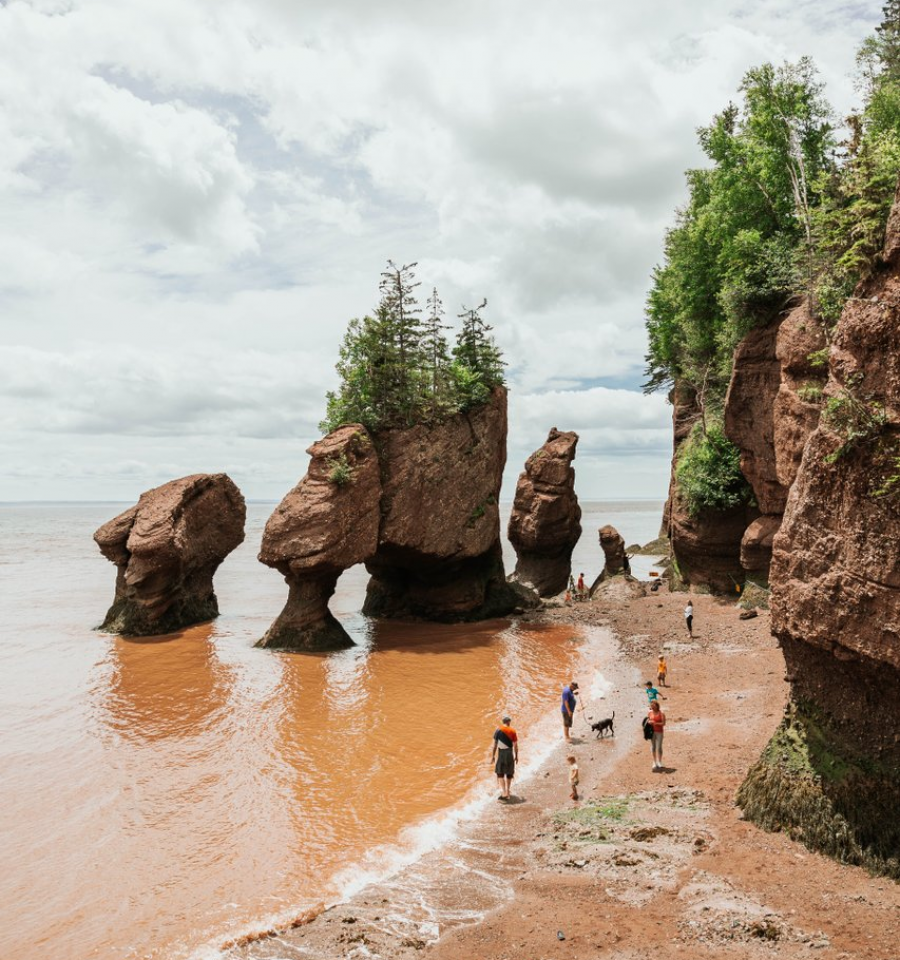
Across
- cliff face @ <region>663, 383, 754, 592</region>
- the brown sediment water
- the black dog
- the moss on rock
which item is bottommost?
the brown sediment water

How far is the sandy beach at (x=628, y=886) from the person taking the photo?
817cm

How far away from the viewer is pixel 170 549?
29.4 m

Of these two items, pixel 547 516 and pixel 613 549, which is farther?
pixel 547 516

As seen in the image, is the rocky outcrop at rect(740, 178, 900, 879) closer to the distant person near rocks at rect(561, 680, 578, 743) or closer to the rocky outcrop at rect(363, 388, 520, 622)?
the distant person near rocks at rect(561, 680, 578, 743)

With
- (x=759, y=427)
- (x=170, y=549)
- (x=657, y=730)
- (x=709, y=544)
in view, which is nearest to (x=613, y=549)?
(x=709, y=544)

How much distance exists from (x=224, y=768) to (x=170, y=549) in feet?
53.0

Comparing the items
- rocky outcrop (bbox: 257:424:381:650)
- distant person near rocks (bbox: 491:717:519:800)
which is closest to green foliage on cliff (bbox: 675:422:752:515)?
rocky outcrop (bbox: 257:424:381:650)

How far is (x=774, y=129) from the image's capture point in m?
27.5

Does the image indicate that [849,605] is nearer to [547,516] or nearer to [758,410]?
[758,410]

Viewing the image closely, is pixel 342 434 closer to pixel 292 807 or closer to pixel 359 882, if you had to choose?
pixel 292 807

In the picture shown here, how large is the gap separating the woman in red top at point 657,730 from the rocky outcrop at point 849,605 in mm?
2984

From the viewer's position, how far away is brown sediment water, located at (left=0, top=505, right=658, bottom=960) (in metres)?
10.4

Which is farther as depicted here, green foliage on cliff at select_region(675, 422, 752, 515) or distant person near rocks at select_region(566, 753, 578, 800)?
green foliage on cliff at select_region(675, 422, 752, 515)

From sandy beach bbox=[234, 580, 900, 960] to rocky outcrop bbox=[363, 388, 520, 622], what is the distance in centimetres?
1607
